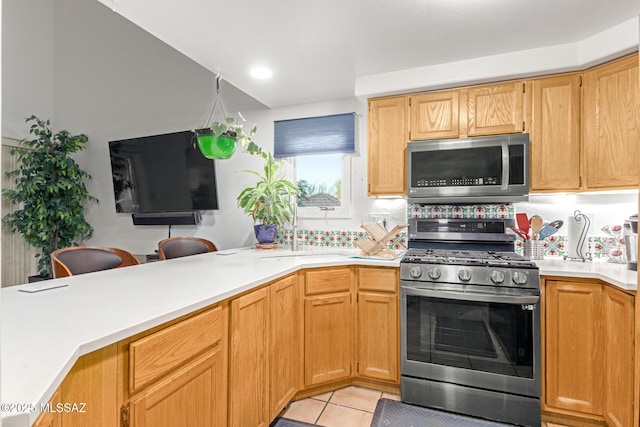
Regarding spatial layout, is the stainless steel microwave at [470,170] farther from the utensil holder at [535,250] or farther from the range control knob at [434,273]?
the range control knob at [434,273]

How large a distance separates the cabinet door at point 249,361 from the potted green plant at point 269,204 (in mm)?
1264

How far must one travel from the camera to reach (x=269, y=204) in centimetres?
306

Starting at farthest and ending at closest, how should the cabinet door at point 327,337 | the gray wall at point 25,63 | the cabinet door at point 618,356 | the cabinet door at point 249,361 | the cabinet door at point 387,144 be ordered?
the gray wall at point 25,63 < the cabinet door at point 387,144 < the cabinet door at point 327,337 < the cabinet door at point 618,356 < the cabinet door at point 249,361

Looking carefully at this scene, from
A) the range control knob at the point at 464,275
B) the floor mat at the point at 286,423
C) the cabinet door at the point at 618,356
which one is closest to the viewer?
the cabinet door at the point at 618,356

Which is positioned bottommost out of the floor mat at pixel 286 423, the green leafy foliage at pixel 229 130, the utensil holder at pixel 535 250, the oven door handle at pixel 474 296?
the floor mat at pixel 286 423

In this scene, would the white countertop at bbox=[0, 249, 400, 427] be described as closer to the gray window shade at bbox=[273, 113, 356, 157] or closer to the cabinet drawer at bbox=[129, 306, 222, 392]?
the cabinet drawer at bbox=[129, 306, 222, 392]

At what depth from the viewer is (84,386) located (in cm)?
97

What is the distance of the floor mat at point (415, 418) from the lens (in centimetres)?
204

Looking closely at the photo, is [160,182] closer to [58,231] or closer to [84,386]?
[58,231]

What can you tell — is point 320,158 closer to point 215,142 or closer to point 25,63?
point 215,142

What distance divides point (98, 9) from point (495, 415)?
5.60 metres

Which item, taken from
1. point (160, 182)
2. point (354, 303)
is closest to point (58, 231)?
point (160, 182)

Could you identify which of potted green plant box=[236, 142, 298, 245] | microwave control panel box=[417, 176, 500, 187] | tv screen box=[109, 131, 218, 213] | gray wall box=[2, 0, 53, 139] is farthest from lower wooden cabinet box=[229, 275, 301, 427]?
gray wall box=[2, 0, 53, 139]

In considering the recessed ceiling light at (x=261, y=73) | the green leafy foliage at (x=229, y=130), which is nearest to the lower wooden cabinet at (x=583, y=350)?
the green leafy foliage at (x=229, y=130)
